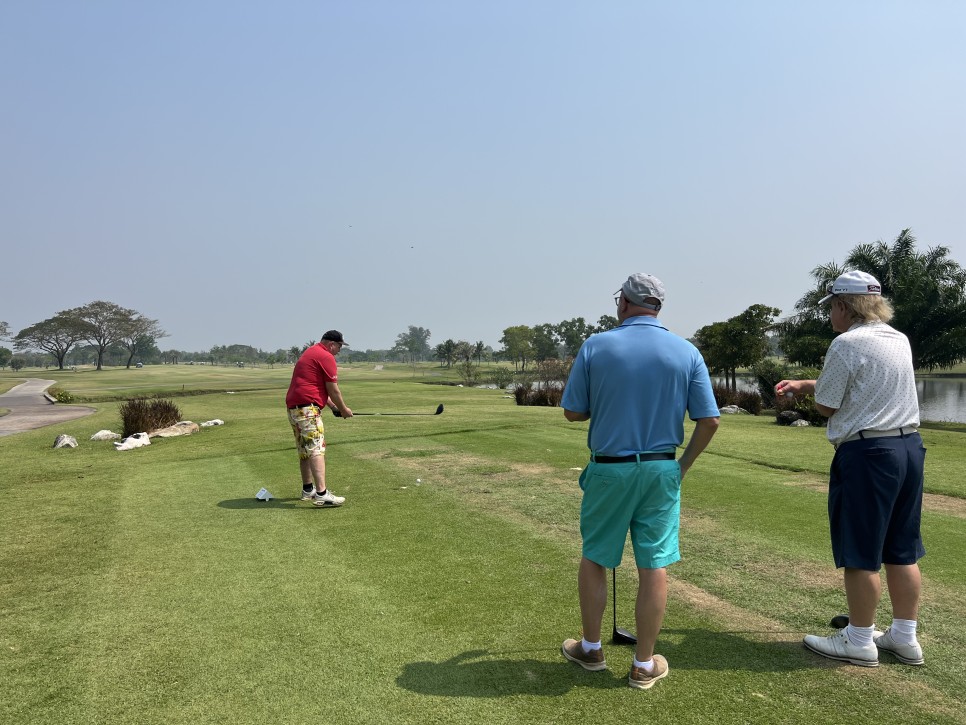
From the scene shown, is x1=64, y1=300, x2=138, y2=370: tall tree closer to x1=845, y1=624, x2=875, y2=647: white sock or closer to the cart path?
the cart path

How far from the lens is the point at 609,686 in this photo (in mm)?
3400

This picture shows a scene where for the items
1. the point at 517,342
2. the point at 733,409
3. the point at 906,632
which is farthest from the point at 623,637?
the point at 517,342

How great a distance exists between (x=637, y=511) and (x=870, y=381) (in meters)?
1.42

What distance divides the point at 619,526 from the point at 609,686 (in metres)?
0.82

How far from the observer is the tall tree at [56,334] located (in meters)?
108

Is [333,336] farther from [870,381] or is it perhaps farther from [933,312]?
[933,312]

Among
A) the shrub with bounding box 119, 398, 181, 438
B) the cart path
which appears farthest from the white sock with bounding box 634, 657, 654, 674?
the cart path

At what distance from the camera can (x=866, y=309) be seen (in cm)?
365

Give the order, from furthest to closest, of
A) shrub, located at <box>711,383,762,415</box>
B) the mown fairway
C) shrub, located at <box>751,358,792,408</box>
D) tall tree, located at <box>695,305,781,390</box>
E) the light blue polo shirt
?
tall tree, located at <box>695,305,781,390</box>, shrub, located at <box>751,358,792,408</box>, shrub, located at <box>711,383,762,415</box>, the light blue polo shirt, the mown fairway

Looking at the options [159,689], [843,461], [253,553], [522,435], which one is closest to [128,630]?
[159,689]

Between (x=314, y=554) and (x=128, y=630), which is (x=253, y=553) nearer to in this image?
(x=314, y=554)

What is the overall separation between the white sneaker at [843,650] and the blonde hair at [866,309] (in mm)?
1708

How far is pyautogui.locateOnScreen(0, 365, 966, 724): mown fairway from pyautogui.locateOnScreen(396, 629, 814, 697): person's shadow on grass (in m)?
0.01

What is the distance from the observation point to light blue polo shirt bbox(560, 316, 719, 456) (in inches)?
132
